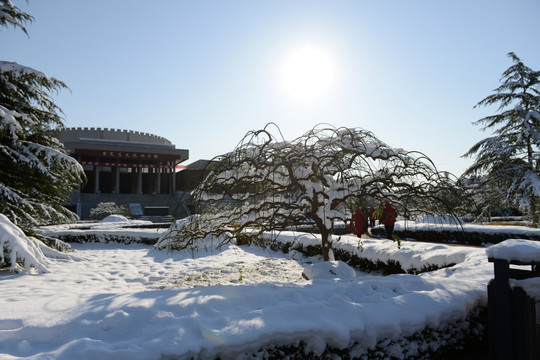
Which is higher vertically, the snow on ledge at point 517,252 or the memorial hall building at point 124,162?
the memorial hall building at point 124,162

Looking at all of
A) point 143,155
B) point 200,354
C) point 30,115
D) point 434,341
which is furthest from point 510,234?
point 143,155

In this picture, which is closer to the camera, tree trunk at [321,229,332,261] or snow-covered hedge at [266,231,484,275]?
tree trunk at [321,229,332,261]

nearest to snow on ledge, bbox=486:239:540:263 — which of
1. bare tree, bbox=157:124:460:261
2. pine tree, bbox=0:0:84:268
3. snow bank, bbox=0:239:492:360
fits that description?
snow bank, bbox=0:239:492:360

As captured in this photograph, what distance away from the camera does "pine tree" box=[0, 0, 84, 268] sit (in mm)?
8289

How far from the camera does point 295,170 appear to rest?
5.98 metres

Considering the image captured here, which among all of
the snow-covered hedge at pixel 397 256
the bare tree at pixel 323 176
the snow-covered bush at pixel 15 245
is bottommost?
the snow-covered hedge at pixel 397 256

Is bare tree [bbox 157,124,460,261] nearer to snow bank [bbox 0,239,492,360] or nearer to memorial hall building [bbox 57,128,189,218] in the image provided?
snow bank [bbox 0,239,492,360]

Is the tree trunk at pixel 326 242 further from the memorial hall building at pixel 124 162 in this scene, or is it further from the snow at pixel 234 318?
the memorial hall building at pixel 124 162

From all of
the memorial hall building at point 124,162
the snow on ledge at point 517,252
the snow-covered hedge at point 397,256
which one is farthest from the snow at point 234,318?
the memorial hall building at point 124,162

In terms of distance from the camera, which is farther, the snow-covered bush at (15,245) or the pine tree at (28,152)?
the pine tree at (28,152)

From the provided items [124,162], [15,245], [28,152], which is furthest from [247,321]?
[124,162]

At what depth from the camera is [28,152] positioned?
8469 mm

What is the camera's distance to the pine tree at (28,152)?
829cm

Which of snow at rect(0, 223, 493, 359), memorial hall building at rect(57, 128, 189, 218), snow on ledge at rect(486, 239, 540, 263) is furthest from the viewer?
memorial hall building at rect(57, 128, 189, 218)
